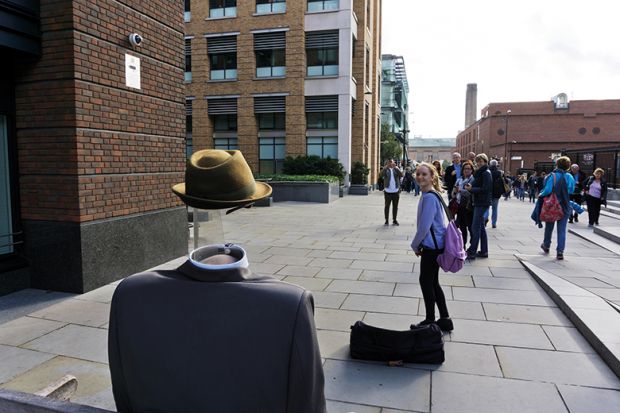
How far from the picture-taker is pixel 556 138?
6278cm

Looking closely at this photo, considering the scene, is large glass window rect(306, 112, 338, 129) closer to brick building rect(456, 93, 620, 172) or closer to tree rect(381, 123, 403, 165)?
tree rect(381, 123, 403, 165)

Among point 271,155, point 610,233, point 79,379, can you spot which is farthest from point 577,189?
point 271,155

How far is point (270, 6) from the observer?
26.9m

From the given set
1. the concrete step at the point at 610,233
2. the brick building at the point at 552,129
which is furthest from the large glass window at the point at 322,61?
the brick building at the point at 552,129

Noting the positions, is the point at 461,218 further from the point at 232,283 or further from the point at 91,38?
the point at 232,283

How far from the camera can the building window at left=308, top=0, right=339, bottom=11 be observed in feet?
86.1

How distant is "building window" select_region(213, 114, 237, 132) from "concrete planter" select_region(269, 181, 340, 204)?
883 centimetres

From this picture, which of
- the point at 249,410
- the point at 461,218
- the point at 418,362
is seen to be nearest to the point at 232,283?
the point at 249,410

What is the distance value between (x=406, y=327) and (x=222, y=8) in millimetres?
27136

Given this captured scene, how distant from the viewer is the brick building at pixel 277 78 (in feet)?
86.9

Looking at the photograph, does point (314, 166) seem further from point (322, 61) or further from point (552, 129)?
point (552, 129)

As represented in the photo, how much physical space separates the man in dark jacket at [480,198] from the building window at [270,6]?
22.0m

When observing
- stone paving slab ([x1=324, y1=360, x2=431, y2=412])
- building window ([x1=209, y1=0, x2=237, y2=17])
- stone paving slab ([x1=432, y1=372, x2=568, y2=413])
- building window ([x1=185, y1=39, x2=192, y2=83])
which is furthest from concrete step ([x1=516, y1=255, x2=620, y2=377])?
building window ([x1=185, y1=39, x2=192, y2=83])

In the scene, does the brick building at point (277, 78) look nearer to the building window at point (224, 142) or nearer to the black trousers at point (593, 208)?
the building window at point (224, 142)
